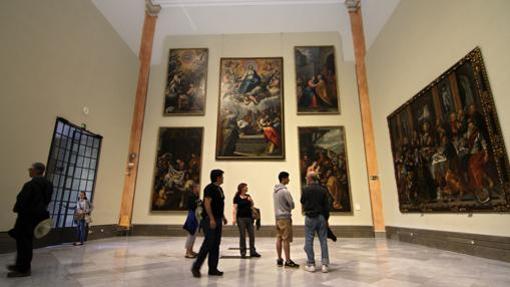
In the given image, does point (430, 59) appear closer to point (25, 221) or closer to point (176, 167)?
point (25, 221)

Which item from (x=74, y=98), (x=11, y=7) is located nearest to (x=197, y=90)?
(x=74, y=98)

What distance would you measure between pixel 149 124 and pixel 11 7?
6.69 meters

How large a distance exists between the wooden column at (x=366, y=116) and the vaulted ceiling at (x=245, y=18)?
347 millimetres

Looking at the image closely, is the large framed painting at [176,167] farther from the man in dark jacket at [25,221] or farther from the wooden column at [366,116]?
the wooden column at [366,116]

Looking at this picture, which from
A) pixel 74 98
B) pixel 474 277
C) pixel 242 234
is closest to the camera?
pixel 474 277

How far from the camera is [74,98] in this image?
8.73 m

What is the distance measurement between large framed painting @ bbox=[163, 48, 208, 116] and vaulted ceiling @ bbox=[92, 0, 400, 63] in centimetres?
117

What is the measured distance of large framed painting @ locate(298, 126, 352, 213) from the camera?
11.1 meters

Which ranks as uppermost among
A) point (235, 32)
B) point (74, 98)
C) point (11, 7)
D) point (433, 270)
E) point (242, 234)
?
point (235, 32)

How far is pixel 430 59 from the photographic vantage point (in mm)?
7551

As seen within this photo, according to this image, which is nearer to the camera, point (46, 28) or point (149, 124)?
point (46, 28)

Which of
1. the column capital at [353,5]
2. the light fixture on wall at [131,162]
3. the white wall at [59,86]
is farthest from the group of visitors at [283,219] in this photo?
the column capital at [353,5]

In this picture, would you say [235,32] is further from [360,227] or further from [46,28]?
[360,227]

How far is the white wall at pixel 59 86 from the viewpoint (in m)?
6.29
